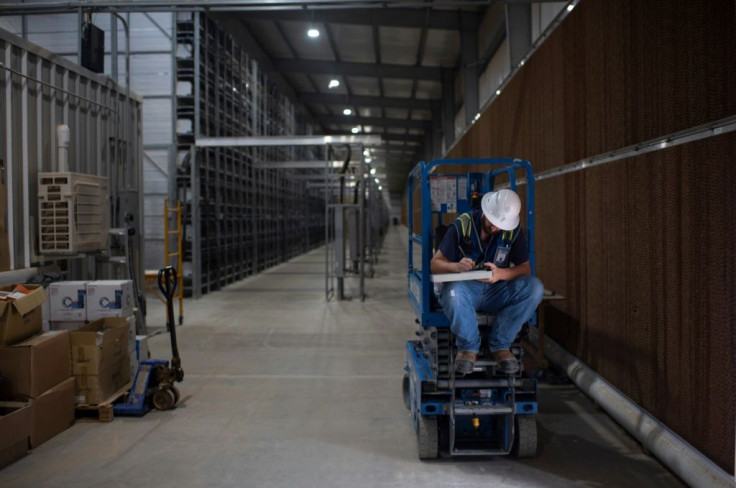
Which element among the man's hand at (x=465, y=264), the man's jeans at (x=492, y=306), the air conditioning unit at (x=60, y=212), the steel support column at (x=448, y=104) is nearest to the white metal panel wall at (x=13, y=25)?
the air conditioning unit at (x=60, y=212)

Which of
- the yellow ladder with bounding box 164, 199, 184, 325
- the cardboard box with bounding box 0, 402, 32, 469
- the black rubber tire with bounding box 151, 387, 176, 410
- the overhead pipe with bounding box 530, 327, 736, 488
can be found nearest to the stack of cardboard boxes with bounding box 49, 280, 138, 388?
the black rubber tire with bounding box 151, 387, 176, 410

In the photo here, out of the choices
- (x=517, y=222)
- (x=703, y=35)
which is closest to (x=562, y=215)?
(x=517, y=222)

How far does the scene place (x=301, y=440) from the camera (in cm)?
521

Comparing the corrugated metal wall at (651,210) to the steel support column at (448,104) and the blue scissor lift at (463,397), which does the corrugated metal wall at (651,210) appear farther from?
the steel support column at (448,104)

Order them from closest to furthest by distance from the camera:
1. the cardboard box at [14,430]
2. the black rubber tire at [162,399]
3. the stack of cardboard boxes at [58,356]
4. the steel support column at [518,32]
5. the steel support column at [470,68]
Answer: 1. the cardboard box at [14,430]
2. the stack of cardboard boxes at [58,356]
3. the black rubber tire at [162,399]
4. the steel support column at [518,32]
5. the steel support column at [470,68]

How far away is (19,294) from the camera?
539cm

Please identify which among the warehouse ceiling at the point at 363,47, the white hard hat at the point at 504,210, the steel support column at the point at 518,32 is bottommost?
the white hard hat at the point at 504,210

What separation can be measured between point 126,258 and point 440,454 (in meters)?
5.55

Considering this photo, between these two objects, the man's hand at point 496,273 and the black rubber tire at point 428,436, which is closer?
the man's hand at point 496,273

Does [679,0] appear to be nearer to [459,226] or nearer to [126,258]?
[459,226]

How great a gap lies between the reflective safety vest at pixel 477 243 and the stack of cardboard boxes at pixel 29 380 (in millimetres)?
3696

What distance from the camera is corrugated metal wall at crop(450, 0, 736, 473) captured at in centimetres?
379

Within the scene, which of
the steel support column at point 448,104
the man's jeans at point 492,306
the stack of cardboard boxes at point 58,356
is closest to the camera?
the man's jeans at point 492,306

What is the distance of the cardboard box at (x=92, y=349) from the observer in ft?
18.8
